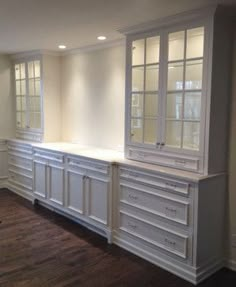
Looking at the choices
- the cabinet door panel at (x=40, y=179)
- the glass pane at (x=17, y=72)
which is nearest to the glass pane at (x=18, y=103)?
the glass pane at (x=17, y=72)

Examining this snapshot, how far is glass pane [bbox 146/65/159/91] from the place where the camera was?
3.29 metres

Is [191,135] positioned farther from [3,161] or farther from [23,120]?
[3,161]

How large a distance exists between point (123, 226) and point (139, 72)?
1717 millimetres

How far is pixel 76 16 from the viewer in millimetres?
3020

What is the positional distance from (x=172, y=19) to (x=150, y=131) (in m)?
1.14

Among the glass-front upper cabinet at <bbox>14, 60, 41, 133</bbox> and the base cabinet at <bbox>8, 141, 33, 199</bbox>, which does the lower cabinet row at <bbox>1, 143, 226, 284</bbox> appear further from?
the glass-front upper cabinet at <bbox>14, 60, 41, 133</bbox>

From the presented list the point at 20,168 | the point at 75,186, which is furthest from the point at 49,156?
the point at 20,168

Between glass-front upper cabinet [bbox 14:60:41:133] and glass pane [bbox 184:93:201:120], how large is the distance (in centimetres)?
293

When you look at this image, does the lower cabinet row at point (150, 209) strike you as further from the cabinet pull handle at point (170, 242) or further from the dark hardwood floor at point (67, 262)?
the dark hardwood floor at point (67, 262)

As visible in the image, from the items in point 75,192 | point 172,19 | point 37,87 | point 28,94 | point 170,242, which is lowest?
point 170,242

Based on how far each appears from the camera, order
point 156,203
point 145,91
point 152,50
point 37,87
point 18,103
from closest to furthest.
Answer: point 156,203
point 152,50
point 145,91
point 37,87
point 18,103

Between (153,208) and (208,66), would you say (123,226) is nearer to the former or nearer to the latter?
(153,208)

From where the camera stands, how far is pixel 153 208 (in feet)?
10.4

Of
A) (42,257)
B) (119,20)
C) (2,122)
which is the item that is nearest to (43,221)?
(42,257)
